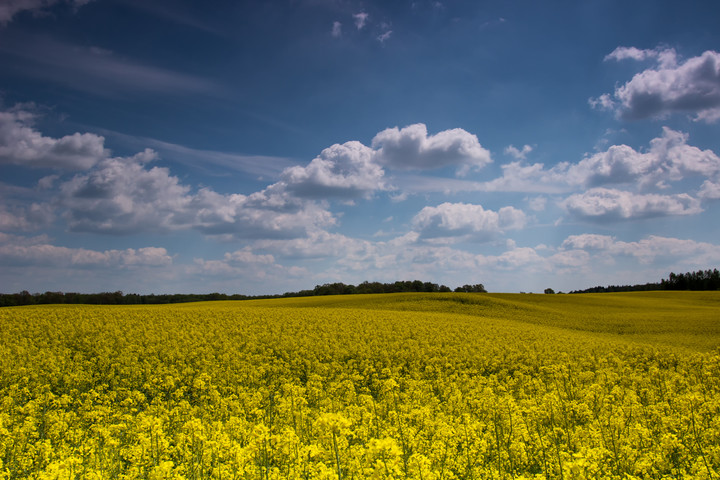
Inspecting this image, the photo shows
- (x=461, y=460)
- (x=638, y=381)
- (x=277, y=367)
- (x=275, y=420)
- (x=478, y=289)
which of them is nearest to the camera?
(x=461, y=460)

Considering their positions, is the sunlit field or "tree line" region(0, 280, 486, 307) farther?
"tree line" region(0, 280, 486, 307)

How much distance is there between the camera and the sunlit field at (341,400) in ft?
20.9

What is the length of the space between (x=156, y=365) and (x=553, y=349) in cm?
1818

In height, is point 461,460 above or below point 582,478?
below

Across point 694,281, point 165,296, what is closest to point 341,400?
point 165,296

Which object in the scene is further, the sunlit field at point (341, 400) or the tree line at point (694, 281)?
the tree line at point (694, 281)

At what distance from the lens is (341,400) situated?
39.3 ft

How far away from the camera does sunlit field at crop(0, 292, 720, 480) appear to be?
6.37 meters

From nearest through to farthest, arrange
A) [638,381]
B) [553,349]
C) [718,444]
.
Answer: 1. [718,444]
2. [638,381]
3. [553,349]

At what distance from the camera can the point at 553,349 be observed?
22234 mm

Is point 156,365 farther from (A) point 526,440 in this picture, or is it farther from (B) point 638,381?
(B) point 638,381

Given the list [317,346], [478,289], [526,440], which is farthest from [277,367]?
[478,289]

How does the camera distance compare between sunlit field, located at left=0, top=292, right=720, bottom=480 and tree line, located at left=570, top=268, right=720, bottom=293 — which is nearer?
sunlit field, located at left=0, top=292, right=720, bottom=480

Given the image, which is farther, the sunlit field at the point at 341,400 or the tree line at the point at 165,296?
the tree line at the point at 165,296
